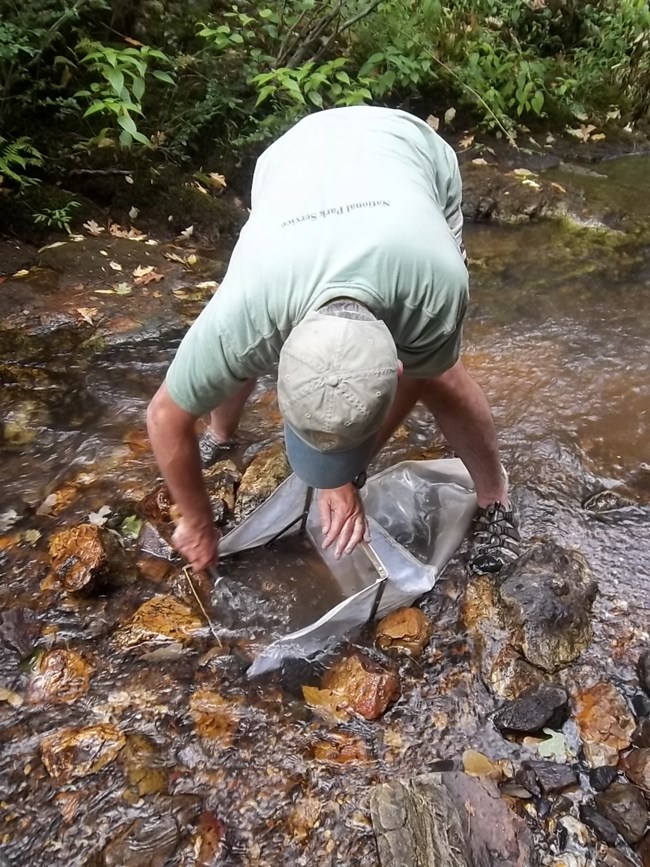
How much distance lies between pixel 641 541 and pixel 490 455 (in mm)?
630

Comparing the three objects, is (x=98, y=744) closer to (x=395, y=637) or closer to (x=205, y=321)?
(x=395, y=637)

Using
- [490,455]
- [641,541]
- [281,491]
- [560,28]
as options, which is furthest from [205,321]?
[560,28]

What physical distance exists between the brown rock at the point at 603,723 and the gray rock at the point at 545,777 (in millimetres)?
85

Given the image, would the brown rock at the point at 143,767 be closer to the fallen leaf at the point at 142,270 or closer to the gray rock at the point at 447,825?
the gray rock at the point at 447,825

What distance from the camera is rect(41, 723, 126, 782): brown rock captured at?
182cm

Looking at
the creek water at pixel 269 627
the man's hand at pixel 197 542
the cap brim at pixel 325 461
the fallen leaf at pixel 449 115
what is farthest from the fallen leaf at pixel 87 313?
the fallen leaf at pixel 449 115

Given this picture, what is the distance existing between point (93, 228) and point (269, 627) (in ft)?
8.92

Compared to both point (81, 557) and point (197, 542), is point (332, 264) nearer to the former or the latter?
point (197, 542)

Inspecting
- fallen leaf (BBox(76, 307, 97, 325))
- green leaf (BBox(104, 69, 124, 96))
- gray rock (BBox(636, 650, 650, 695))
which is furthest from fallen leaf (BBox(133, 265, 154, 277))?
gray rock (BBox(636, 650, 650, 695))

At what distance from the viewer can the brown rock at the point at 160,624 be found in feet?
7.06

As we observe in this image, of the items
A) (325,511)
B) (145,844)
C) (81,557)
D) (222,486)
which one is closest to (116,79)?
(222,486)

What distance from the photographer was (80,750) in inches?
73.0

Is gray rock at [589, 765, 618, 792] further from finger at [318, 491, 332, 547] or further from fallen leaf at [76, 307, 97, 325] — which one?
fallen leaf at [76, 307, 97, 325]

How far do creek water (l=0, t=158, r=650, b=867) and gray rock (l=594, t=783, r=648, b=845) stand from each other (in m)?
0.26
